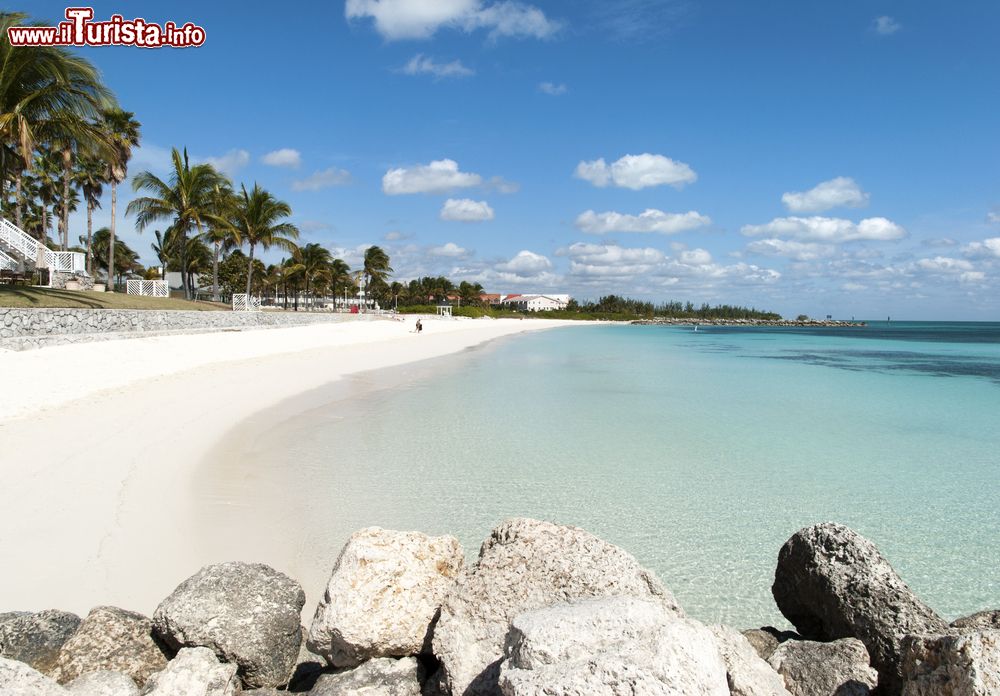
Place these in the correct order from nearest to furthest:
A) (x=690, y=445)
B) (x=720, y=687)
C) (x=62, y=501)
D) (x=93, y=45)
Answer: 1. (x=720, y=687)
2. (x=62, y=501)
3. (x=690, y=445)
4. (x=93, y=45)

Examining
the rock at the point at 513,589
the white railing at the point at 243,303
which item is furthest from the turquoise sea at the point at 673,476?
the white railing at the point at 243,303

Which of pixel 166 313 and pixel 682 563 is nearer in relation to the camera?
pixel 682 563

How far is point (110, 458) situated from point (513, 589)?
7.06m

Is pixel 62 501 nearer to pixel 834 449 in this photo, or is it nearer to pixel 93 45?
pixel 834 449

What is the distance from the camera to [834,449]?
38.9 feet

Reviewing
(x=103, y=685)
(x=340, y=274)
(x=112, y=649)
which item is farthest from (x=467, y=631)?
(x=340, y=274)

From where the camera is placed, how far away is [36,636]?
3.57 metres

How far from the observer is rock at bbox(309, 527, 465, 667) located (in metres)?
3.42

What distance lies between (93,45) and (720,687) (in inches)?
809

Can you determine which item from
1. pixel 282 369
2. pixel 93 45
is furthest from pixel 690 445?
pixel 93 45

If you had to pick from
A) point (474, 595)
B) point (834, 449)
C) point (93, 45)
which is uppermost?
A: point (93, 45)

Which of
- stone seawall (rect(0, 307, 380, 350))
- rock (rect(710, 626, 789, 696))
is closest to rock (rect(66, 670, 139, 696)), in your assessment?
rock (rect(710, 626, 789, 696))

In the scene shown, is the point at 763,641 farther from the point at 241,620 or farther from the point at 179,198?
the point at 179,198

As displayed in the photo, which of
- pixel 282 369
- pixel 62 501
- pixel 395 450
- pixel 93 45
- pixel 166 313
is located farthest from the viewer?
pixel 166 313
